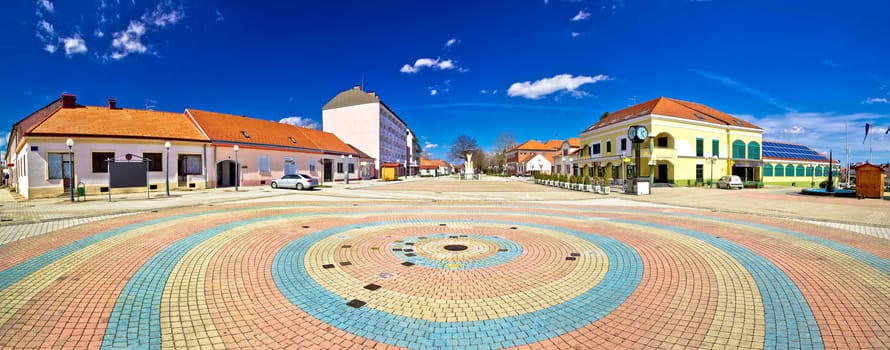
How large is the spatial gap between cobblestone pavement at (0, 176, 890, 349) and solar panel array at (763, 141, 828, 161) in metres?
49.0

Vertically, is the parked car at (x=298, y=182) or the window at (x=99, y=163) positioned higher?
the window at (x=99, y=163)

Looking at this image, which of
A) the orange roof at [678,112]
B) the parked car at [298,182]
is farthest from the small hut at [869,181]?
the parked car at [298,182]

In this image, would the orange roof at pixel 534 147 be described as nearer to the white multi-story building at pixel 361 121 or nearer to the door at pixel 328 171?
the white multi-story building at pixel 361 121

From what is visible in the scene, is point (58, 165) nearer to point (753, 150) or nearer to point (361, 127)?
point (361, 127)

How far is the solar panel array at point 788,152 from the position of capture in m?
44.8

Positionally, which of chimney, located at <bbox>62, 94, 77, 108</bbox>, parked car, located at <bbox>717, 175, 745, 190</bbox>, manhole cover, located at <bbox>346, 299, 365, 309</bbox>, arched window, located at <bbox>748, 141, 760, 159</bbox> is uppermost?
chimney, located at <bbox>62, 94, 77, 108</bbox>

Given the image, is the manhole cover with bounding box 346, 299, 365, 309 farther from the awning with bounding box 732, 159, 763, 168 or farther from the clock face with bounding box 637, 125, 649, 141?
the awning with bounding box 732, 159, 763, 168

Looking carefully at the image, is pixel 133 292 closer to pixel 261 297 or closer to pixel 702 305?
pixel 261 297

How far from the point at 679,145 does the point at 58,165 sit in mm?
49341

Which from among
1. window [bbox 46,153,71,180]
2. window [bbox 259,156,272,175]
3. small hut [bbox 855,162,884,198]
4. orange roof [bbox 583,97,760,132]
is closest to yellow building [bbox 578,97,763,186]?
orange roof [bbox 583,97,760,132]

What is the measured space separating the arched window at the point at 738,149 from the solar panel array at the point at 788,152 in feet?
25.4

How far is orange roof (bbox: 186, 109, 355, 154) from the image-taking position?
29.4 m

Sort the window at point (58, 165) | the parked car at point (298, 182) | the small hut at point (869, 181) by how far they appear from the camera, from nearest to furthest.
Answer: the small hut at point (869, 181), the window at point (58, 165), the parked car at point (298, 182)

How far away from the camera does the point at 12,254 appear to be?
246 inches
